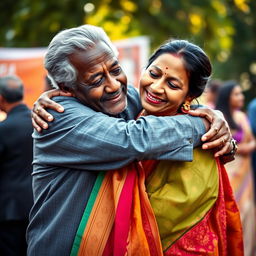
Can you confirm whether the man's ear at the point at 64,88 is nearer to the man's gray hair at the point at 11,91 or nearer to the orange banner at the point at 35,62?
the man's gray hair at the point at 11,91

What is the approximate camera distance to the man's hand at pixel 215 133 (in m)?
2.24

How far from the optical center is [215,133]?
2.27 metres

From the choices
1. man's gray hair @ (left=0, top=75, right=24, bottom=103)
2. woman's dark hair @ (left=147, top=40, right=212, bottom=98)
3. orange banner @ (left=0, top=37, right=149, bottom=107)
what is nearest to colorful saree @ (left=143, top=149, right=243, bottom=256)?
woman's dark hair @ (left=147, top=40, right=212, bottom=98)

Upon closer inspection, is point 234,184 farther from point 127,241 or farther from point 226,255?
point 127,241

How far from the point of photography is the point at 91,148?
2.13 metres

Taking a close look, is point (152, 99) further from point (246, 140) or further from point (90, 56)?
point (246, 140)

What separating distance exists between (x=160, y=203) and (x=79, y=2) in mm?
4995

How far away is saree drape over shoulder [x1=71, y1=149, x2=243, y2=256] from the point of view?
2.11 m

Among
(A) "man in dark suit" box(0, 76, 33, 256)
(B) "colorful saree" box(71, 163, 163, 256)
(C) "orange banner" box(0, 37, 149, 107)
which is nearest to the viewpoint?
(B) "colorful saree" box(71, 163, 163, 256)

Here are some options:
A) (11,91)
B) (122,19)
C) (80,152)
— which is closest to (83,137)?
(80,152)

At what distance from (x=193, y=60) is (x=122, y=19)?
5.48m

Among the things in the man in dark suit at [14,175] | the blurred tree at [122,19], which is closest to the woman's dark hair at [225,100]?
Result: the blurred tree at [122,19]

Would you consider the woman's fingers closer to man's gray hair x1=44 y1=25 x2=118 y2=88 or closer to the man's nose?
man's gray hair x1=44 y1=25 x2=118 y2=88

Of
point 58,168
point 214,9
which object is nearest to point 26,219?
point 58,168
